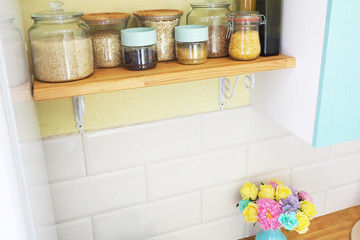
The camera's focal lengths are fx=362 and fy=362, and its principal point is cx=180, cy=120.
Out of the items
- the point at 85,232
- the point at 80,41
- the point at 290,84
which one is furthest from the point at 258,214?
the point at 80,41

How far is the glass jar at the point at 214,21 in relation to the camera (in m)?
0.98

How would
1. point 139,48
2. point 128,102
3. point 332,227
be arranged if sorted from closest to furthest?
point 139,48 → point 128,102 → point 332,227

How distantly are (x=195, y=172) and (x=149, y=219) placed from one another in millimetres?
221

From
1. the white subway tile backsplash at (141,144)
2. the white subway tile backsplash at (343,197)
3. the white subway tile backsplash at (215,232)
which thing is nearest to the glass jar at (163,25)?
the white subway tile backsplash at (141,144)

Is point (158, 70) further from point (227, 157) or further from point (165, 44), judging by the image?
point (227, 157)

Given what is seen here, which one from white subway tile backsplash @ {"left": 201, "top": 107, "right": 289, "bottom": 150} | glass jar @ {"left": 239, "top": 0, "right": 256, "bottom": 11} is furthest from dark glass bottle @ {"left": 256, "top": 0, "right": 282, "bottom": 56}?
white subway tile backsplash @ {"left": 201, "top": 107, "right": 289, "bottom": 150}

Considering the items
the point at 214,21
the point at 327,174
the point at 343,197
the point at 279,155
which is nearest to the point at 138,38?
the point at 214,21

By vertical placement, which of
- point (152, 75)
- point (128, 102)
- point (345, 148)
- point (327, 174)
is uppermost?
point (152, 75)

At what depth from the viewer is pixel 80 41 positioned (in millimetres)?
790

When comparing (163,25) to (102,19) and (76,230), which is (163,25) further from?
(76,230)

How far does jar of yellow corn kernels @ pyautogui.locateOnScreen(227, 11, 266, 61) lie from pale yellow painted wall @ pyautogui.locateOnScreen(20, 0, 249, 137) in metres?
0.17

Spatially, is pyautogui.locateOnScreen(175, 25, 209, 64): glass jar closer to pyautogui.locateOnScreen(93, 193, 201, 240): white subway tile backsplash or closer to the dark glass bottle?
the dark glass bottle

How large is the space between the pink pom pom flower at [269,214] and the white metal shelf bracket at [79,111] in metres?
0.63

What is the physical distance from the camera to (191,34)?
88 cm
